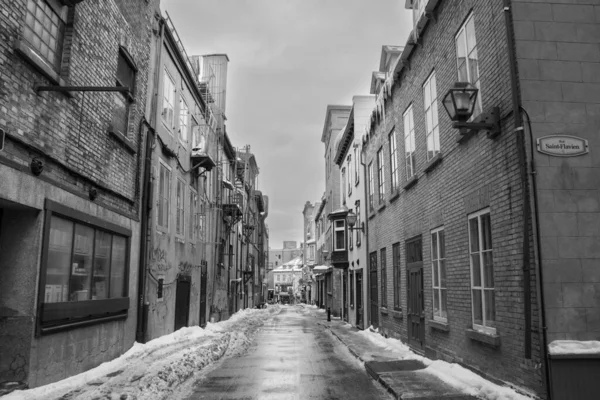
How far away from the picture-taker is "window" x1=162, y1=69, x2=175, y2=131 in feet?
48.2

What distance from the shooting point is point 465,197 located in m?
8.77

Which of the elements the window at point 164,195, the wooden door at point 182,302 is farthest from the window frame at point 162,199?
the wooden door at point 182,302

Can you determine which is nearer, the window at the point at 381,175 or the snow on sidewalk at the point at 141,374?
the snow on sidewalk at the point at 141,374

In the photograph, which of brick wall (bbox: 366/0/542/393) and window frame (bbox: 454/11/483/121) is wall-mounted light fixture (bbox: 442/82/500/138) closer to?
brick wall (bbox: 366/0/542/393)

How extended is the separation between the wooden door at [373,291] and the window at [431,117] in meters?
7.70

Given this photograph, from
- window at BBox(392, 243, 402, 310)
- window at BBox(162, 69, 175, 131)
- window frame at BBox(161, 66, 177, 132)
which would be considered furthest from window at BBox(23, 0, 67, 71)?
window at BBox(392, 243, 402, 310)

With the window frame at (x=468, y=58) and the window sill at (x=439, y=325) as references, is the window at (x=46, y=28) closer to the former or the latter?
the window frame at (x=468, y=58)

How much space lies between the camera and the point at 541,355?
20.0ft

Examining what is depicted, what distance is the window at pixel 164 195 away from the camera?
14133mm

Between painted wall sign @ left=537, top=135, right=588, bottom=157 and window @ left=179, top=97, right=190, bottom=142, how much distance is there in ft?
40.5

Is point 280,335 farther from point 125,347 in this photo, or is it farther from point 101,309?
point 101,309

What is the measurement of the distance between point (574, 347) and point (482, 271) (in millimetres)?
2181

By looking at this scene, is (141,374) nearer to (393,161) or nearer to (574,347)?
(574,347)

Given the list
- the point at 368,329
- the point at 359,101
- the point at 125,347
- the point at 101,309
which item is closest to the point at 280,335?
the point at 368,329
